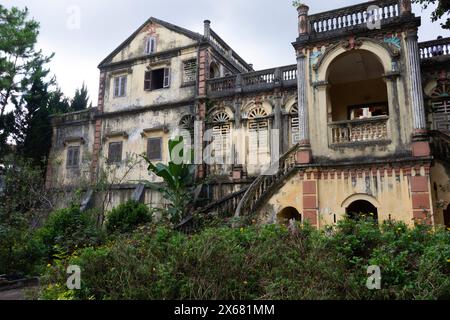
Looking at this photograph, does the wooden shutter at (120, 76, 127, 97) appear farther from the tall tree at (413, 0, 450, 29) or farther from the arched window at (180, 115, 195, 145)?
the tall tree at (413, 0, 450, 29)

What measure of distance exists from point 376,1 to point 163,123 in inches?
414

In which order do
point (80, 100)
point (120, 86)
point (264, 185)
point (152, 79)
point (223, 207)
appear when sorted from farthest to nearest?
1. point (80, 100)
2. point (120, 86)
3. point (152, 79)
4. point (223, 207)
5. point (264, 185)

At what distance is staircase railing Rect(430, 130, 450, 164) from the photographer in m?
11.2

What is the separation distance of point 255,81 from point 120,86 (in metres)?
7.57

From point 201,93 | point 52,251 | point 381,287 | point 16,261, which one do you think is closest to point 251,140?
point 201,93

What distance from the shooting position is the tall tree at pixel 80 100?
1118 inches

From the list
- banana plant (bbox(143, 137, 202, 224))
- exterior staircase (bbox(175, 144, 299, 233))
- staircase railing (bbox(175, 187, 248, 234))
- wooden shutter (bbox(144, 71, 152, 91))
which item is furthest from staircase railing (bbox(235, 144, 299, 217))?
wooden shutter (bbox(144, 71, 152, 91))

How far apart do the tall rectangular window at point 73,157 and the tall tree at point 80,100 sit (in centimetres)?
808

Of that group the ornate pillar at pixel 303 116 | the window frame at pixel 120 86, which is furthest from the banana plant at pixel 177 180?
the window frame at pixel 120 86

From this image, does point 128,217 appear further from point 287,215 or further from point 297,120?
point 297,120

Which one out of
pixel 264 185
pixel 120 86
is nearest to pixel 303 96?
pixel 264 185

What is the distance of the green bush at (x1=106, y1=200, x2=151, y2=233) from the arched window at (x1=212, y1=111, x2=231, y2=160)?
4133mm

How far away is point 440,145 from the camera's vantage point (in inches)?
451
